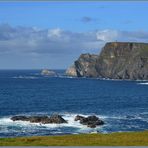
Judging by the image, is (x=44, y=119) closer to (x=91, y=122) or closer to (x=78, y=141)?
(x=91, y=122)

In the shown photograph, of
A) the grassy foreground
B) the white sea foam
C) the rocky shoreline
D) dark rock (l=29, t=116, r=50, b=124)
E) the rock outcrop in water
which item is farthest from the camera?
dark rock (l=29, t=116, r=50, b=124)

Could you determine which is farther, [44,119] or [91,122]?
[44,119]

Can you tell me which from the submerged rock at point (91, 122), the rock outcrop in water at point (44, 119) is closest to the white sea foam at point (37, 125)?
the submerged rock at point (91, 122)

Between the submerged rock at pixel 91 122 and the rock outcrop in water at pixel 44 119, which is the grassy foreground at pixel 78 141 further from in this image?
the rock outcrop in water at pixel 44 119

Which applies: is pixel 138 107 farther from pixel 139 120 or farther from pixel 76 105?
pixel 139 120

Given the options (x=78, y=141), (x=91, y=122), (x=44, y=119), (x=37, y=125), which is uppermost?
(x=78, y=141)

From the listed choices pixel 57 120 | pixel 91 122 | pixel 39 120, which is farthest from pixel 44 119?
pixel 91 122

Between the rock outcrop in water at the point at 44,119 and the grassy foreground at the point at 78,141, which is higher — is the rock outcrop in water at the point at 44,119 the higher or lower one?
the lower one

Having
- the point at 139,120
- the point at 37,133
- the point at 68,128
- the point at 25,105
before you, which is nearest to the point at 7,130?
the point at 37,133

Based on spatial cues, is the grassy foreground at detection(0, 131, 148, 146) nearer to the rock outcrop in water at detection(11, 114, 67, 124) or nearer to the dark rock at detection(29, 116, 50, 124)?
the rock outcrop in water at detection(11, 114, 67, 124)

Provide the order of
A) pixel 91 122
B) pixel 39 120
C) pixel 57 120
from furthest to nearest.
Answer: pixel 39 120, pixel 57 120, pixel 91 122

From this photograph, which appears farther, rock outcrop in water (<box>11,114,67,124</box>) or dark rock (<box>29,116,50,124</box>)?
dark rock (<box>29,116,50,124</box>)

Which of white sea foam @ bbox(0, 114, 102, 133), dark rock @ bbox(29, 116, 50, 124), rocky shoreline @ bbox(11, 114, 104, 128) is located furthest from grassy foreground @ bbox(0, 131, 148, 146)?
dark rock @ bbox(29, 116, 50, 124)

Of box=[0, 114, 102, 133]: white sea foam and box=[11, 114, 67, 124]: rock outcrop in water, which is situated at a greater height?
box=[11, 114, 67, 124]: rock outcrop in water
